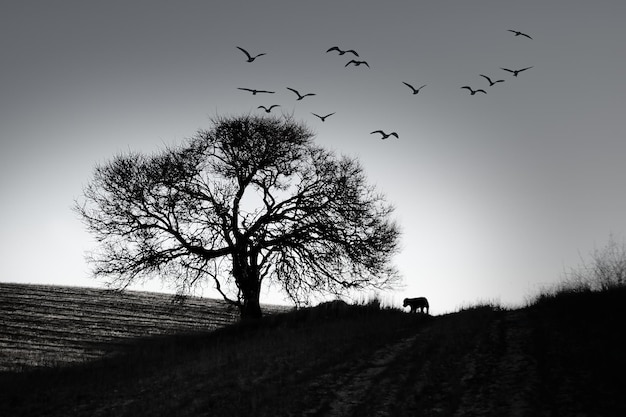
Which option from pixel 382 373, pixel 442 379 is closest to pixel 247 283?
pixel 382 373

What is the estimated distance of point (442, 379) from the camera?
11.4 m

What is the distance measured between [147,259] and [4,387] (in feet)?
30.5

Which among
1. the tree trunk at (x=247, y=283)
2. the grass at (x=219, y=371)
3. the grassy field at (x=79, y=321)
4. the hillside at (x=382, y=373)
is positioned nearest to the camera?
the hillside at (x=382, y=373)

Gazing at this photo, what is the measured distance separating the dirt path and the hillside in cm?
3

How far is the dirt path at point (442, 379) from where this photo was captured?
9852 mm

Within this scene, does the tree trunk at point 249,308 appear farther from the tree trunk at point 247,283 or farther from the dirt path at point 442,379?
the dirt path at point 442,379

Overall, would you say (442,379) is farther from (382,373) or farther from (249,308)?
(249,308)

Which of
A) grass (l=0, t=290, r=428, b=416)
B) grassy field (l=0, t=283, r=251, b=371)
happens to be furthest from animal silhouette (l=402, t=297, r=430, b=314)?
grassy field (l=0, t=283, r=251, b=371)

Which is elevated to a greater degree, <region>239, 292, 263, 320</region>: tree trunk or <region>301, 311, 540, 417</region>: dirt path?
<region>239, 292, 263, 320</region>: tree trunk

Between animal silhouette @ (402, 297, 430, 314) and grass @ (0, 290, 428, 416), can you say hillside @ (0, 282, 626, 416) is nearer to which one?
grass @ (0, 290, 428, 416)

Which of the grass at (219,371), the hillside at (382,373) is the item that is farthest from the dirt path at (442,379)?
the grass at (219,371)

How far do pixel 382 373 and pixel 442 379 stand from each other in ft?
5.09

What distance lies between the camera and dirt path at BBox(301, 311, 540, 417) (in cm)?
985

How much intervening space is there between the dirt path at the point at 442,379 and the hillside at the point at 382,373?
0.09 feet
